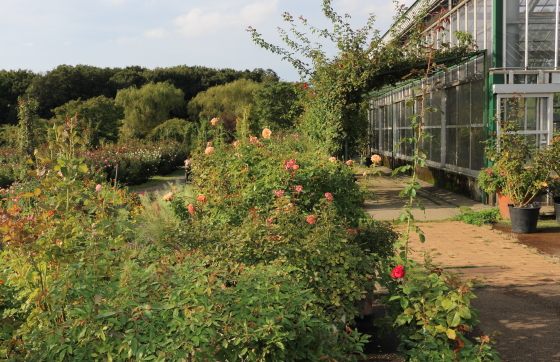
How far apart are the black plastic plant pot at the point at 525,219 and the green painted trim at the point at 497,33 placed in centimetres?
322

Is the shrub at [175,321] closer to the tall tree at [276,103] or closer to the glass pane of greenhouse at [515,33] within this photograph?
the glass pane of greenhouse at [515,33]

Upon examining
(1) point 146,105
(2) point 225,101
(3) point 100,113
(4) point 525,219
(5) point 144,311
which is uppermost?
(2) point 225,101

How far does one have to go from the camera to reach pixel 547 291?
4.77 m

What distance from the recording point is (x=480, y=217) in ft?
27.6

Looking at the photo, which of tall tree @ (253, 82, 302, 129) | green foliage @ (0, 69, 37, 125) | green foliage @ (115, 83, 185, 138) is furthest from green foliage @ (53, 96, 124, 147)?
green foliage @ (0, 69, 37, 125)

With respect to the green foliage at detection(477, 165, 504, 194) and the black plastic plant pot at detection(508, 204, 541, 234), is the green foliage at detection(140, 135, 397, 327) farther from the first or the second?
the green foliage at detection(477, 165, 504, 194)

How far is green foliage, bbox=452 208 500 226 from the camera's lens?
823 cm

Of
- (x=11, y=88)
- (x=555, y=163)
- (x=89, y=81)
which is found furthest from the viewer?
(x=89, y=81)

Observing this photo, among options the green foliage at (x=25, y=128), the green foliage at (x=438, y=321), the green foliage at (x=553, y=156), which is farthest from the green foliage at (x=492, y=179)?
the green foliage at (x=25, y=128)

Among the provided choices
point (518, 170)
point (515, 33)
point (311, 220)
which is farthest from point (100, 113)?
point (311, 220)

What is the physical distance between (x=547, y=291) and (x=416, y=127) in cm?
248

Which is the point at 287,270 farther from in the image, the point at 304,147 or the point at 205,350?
the point at 304,147

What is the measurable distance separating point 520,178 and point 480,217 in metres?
0.96

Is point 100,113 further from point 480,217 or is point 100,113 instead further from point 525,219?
point 525,219
